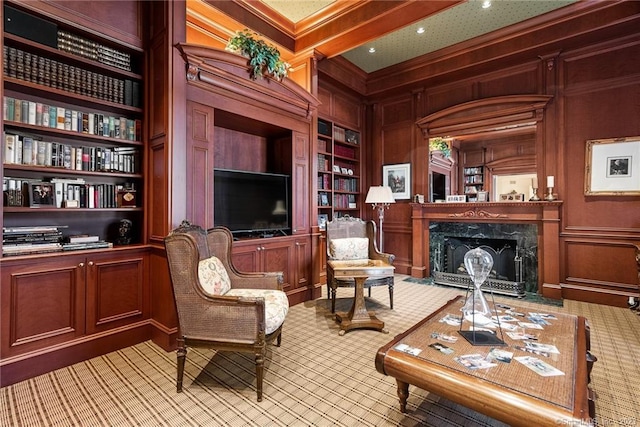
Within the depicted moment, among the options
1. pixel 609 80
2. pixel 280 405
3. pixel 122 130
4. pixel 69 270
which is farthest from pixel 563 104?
pixel 69 270

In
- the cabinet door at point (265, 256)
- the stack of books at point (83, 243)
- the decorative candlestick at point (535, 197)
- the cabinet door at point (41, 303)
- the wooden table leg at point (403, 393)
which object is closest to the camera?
the wooden table leg at point (403, 393)

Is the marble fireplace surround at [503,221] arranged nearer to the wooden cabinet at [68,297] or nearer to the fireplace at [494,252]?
the fireplace at [494,252]

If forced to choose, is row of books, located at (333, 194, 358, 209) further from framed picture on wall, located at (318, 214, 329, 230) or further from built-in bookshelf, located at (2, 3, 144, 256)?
built-in bookshelf, located at (2, 3, 144, 256)

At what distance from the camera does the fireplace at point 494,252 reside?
430cm

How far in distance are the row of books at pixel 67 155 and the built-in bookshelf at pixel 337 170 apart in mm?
2719

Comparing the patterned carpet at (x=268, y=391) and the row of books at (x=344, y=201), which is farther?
the row of books at (x=344, y=201)

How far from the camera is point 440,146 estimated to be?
5.25 m

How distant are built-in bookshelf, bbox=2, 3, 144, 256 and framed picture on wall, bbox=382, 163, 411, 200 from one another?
406 cm

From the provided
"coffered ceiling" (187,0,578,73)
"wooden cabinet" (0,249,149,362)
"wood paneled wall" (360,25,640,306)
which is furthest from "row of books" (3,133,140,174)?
"wood paneled wall" (360,25,640,306)

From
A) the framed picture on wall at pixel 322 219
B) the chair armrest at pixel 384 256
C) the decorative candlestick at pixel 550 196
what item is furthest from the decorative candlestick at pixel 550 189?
the framed picture on wall at pixel 322 219

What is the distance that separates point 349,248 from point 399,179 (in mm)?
2273

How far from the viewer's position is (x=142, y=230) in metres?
2.88

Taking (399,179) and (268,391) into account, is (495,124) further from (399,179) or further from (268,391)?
(268,391)

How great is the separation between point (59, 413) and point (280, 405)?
4.27ft
